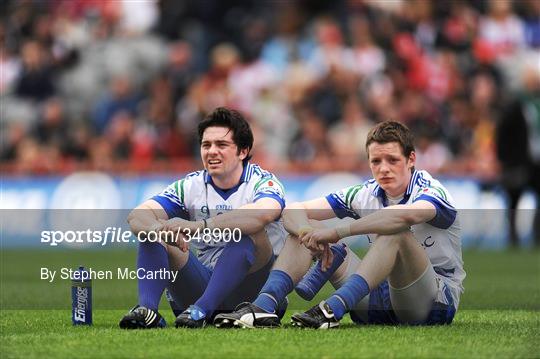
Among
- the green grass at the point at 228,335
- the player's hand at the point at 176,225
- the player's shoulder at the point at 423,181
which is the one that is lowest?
the green grass at the point at 228,335

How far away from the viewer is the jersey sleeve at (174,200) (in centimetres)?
841

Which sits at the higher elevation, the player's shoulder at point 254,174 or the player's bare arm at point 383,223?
the player's shoulder at point 254,174

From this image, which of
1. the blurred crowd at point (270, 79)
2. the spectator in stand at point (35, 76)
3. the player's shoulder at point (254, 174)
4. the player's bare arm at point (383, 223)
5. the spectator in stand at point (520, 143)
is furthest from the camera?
the spectator in stand at point (35, 76)

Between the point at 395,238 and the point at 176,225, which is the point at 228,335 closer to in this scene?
the point at 176,225

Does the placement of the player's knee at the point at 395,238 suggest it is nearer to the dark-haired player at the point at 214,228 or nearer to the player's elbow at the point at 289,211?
the player's elbow at the point at 289,211

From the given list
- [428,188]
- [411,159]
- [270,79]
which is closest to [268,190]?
[411,159]

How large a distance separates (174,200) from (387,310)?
1.62m

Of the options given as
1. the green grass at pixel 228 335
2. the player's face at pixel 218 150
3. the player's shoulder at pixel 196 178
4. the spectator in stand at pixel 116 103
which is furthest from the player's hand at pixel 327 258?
the spectator in stand at pixel 116 103

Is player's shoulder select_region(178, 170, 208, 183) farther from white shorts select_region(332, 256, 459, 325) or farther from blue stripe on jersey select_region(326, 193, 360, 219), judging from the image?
white shorts select_region(332, 256, 459, 325)

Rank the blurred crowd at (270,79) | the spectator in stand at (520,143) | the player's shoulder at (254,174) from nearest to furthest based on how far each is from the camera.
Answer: the player's shoulder at (254,174) → the spectator in stand at (520,143) → the blurred crowd at (270,79)

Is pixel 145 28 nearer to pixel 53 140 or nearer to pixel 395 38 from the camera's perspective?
pixel 53 140

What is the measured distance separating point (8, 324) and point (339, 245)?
247 centimetres

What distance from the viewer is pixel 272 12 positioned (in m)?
23.5

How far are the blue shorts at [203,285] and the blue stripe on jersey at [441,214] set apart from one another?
3.70ft
